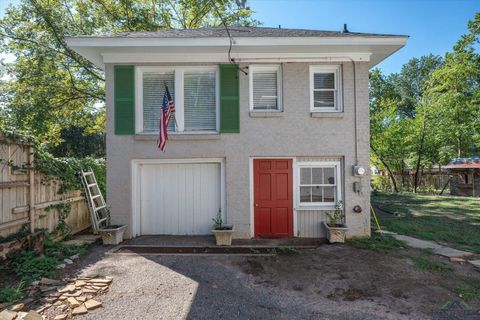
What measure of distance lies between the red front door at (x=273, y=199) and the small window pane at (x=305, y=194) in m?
0.33

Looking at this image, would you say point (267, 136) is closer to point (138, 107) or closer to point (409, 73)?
point (138, 107)

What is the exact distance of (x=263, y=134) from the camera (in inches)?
290

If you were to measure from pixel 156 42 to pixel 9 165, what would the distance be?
4142 mm

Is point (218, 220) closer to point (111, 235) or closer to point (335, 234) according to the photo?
point (111, 235)

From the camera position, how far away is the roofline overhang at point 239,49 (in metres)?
6.80

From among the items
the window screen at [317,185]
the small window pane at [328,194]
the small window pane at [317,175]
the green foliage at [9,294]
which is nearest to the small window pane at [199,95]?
the window screen at [317,185]

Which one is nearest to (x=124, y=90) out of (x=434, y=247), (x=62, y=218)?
(x=62, y=218)

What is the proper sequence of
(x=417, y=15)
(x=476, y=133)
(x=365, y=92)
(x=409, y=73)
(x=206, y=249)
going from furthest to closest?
(x=409, y=73)
(x=476, y=133)
(x=417, y=15)
(x=365, y=92)
(x=206, y=249)

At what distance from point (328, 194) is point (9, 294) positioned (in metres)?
6.79

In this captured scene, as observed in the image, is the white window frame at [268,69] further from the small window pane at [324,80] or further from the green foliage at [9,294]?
the green foliage at [9,294]

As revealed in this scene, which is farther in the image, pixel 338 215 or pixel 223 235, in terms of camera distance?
pixel 338 215

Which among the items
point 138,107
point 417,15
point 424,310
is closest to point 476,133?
point 417,15

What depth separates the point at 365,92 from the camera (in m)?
7.33

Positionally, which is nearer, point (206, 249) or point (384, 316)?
point (384, 316)
